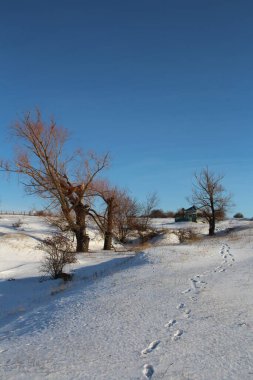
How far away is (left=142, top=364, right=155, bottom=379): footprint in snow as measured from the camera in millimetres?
5184

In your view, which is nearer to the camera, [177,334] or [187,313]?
[177,334]

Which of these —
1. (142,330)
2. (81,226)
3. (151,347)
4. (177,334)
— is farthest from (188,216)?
(151,347)

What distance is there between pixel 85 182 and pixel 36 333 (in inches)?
834

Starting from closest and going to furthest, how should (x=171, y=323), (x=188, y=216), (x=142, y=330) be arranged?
(x=142, y=330) → (x=171, y=323) → (x=188, y=216)

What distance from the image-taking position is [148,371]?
5.30 metres

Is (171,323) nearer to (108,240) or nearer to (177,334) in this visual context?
(177,334)

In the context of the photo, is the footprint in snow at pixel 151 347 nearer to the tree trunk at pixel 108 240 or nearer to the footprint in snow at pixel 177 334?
the footprint in snow at pixel 177 334

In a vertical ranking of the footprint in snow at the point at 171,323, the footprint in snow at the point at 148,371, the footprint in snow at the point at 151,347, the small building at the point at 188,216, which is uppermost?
the small building at the point at 188,216

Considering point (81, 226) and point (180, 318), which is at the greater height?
point (81, 226)

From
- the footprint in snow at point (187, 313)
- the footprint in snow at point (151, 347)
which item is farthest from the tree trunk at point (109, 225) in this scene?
the footprint in snow at point (151, 347)

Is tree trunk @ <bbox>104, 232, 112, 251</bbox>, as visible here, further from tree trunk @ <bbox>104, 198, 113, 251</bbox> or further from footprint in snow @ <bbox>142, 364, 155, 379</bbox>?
footprint in snow @ <bbox>142, 364, 155, 379</bbox>

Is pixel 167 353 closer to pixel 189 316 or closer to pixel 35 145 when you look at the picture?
pixel 189 316

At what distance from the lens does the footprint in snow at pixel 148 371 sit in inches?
204

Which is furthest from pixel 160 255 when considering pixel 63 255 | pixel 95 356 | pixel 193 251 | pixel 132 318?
pixel 95 356
